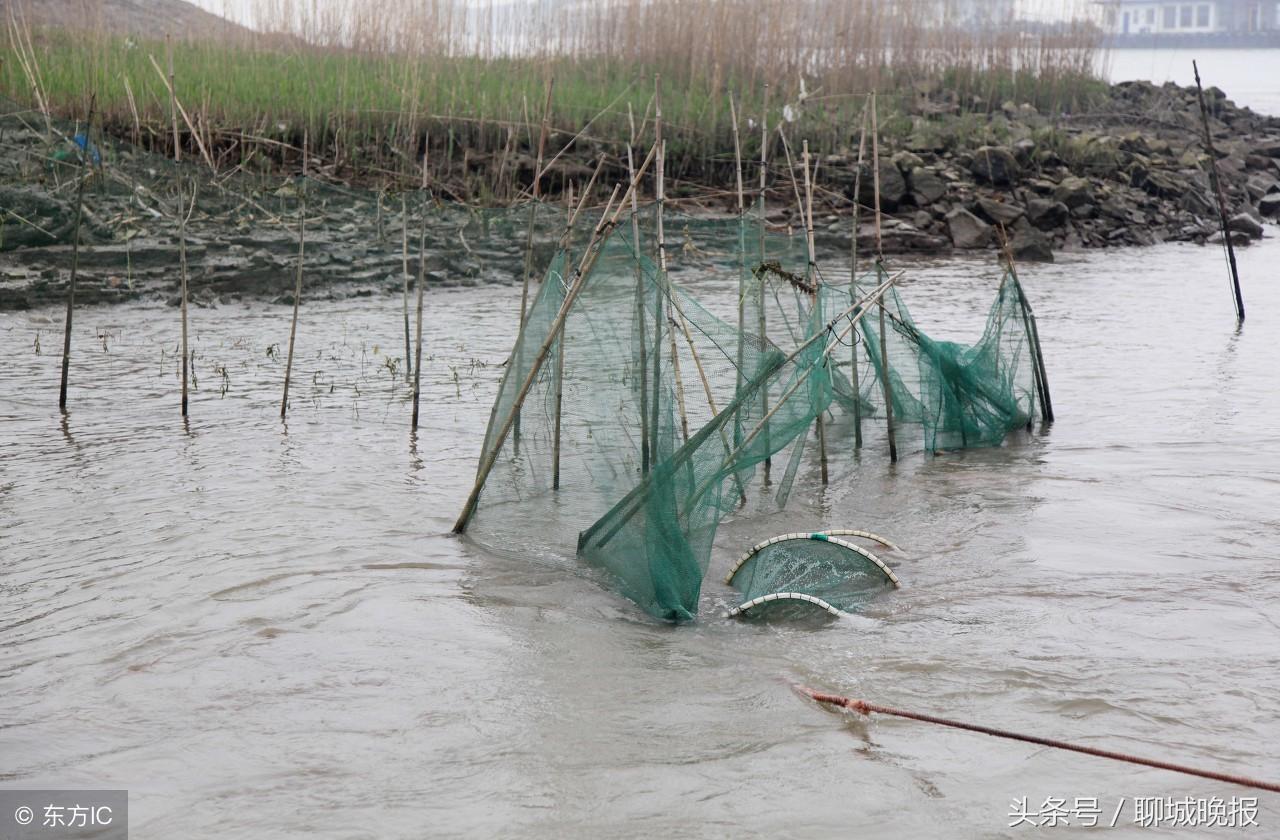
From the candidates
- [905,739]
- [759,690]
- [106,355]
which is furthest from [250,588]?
[106,355]

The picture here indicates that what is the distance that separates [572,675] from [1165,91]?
23.9 m

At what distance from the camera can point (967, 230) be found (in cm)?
1504

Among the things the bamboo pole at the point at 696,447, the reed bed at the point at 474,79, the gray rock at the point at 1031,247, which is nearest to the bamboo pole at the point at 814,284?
the bamboo pole at the point at 696,447

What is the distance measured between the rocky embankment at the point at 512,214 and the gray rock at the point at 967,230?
23mm

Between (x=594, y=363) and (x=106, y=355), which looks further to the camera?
(x=106, y=355)

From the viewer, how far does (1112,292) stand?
12695 millimetres

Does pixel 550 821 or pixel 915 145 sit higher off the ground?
pixel 915 145

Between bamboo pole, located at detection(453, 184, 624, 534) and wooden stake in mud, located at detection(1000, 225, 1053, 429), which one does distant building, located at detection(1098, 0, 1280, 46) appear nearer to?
wooden stake in mud, located at detection(1000, 225, 1053, 429)

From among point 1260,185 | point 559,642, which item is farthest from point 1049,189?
point 559,642

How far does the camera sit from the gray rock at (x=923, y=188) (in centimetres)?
1549

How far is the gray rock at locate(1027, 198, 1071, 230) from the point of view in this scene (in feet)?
51.8

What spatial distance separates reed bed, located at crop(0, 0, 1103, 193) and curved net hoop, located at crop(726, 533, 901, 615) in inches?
275

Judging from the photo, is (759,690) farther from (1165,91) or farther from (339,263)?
(1165,91)

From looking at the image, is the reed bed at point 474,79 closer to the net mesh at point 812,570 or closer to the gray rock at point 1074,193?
the gray rock at point 1074,193
